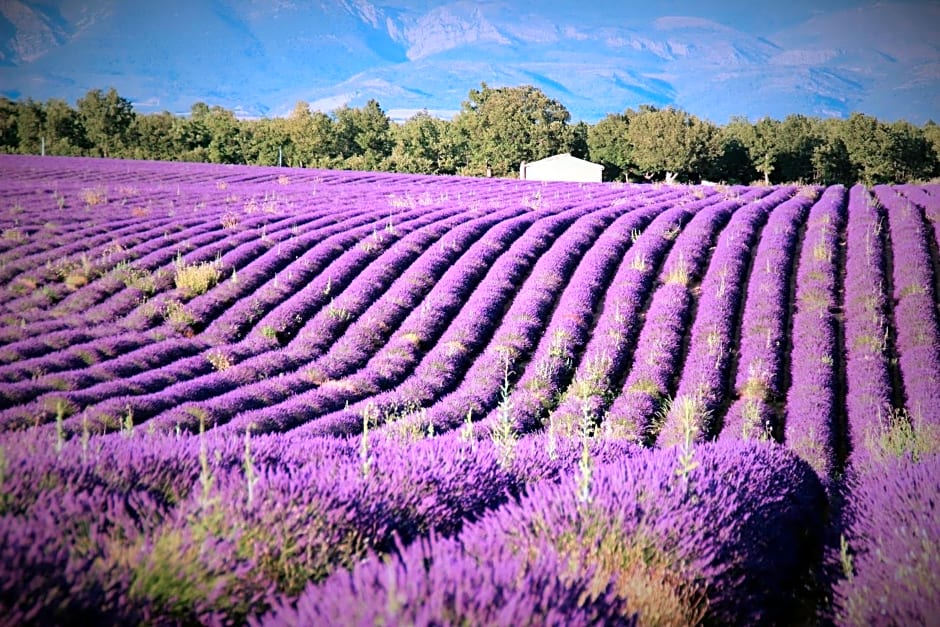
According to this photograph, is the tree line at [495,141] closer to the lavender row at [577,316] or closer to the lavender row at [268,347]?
the lavender row at [577,316]

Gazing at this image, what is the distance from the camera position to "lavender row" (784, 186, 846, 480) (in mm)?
9359

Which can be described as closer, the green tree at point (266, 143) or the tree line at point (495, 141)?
the tree line at point (495, 141)

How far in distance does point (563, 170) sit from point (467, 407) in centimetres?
5563

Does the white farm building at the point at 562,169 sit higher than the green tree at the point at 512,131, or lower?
lower

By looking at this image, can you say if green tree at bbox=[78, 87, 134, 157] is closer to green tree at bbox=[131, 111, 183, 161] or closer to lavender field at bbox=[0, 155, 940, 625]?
green tree at bbox=[131, 111, 183, 161]

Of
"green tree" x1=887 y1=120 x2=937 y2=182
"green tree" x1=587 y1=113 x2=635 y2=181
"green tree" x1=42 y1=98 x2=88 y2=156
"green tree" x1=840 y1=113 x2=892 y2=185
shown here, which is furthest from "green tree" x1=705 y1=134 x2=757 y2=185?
"green tree" x1=42 y1=98 x2=88 y2=156

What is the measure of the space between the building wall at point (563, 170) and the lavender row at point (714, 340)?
42.6 m

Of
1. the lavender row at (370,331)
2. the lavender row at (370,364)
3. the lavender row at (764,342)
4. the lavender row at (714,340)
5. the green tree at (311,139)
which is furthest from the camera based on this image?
the green tree at (311,139)

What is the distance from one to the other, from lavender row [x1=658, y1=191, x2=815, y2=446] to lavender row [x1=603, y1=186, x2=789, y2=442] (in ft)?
0.91

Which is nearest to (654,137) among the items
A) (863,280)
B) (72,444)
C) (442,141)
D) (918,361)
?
(442,141)

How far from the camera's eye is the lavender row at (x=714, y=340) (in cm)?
1011

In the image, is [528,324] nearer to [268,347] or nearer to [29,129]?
[268,347]

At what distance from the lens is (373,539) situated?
10.7 ft

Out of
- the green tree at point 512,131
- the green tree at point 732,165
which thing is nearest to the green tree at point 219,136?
the green tree at point 512,131
